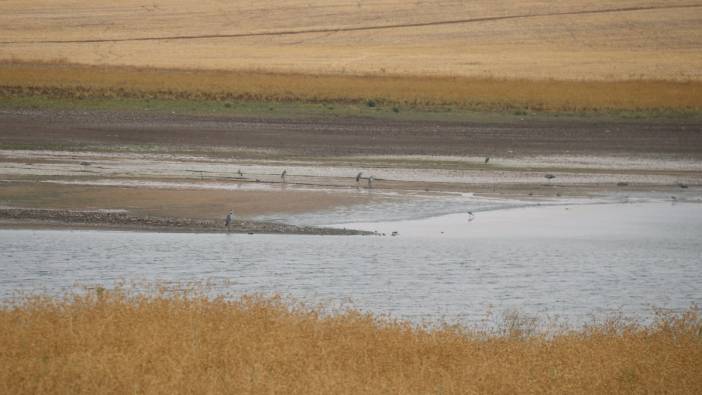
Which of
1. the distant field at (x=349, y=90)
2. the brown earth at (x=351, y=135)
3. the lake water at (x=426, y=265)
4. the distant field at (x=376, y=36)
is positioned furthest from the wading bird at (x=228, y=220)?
the distant field at (x=376, y=36)

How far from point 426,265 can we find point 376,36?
63.7 meters

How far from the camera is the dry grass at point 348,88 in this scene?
49.1 meters

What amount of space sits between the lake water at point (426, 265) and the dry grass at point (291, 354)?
2.66m

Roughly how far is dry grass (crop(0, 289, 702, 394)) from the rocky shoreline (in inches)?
336

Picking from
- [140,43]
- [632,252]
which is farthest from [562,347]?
[140,43]

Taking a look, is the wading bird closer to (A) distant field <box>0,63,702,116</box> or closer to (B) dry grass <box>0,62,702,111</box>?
(A) distant field <box>0,63,702,116</box>

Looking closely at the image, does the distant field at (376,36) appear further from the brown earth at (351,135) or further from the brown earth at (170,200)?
the brown earth at (170,200)

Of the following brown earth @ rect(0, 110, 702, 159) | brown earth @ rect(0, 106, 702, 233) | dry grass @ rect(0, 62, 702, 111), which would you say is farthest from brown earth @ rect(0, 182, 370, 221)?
dry grass @ rect(0, 62, 702, 111)

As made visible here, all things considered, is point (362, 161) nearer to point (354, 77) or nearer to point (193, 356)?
point (193, 356)

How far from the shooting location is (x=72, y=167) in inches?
1141

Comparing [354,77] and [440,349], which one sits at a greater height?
[354,77]

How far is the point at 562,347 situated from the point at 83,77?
46934mm

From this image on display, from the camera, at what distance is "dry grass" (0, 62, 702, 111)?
4909 centimetres

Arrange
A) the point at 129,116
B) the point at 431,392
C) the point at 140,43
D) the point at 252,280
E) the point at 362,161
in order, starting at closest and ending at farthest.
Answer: the point at 431,392
the point at 252,280
the point at 362,161
the point at 129,116
the point at 140,43
